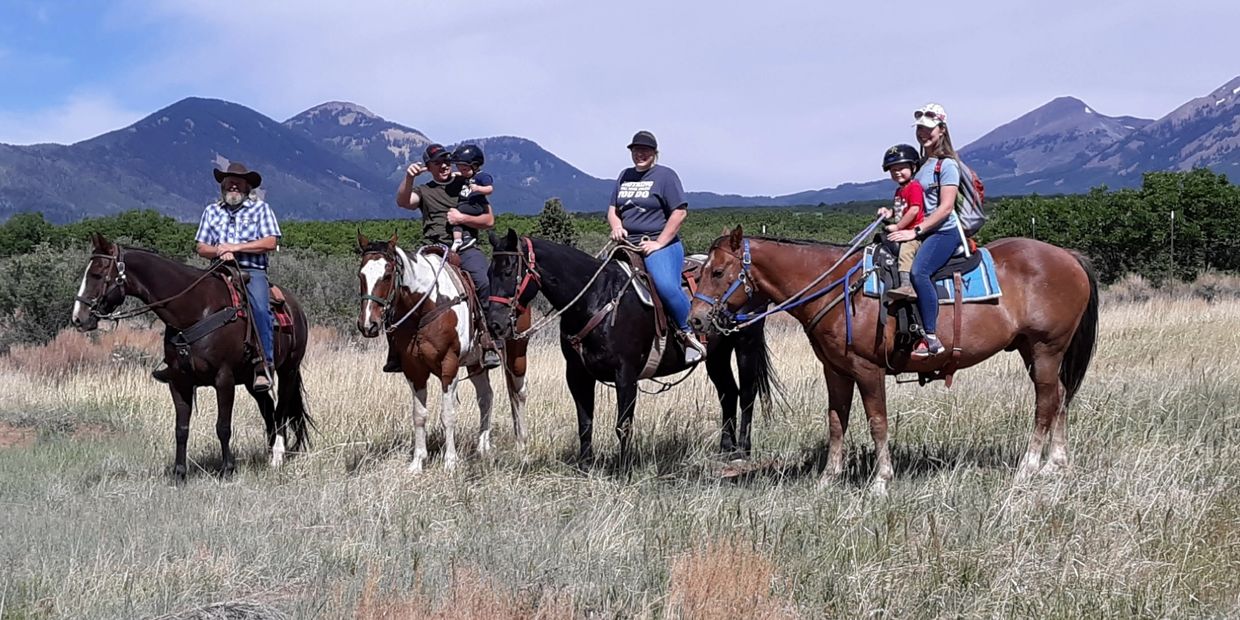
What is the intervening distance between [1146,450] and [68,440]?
9.56 metres

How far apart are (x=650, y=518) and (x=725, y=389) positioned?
334 centimetres

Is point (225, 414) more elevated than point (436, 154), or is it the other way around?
point (436, 154)

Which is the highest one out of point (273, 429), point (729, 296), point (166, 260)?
point (166, 260)

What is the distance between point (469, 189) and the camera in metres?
8.64

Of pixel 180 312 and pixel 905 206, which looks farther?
pixel 180 312

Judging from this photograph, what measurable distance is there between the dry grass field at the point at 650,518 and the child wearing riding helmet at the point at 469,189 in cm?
193

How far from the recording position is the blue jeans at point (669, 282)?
8023mm

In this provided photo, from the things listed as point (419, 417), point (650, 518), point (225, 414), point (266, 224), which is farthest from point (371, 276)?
point (650, 518)

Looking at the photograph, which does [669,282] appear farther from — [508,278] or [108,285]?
[108,285]

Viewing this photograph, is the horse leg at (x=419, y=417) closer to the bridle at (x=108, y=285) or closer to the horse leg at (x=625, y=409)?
the horse leg at (x=625, y=409)

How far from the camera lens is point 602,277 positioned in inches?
312

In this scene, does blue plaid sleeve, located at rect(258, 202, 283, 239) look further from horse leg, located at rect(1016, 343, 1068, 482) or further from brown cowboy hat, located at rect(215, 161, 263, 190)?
horse leg, located at rect(1016, 343, 1068, 482)

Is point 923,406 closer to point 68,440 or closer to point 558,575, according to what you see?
point 558,575

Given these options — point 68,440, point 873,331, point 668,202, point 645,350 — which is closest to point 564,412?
point 645,350
